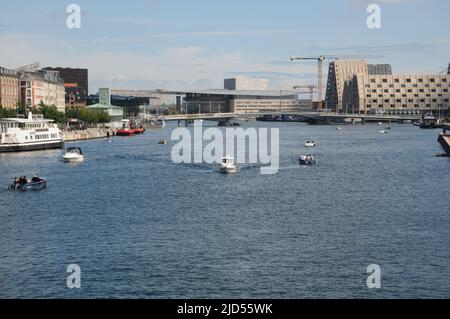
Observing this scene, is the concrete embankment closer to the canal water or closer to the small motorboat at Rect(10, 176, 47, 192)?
the canal water

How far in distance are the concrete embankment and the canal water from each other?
152 feet

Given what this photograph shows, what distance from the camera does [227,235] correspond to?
28.6m

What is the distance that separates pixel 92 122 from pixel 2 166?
7251cm

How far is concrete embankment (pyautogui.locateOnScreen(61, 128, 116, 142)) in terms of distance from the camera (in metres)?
97.9

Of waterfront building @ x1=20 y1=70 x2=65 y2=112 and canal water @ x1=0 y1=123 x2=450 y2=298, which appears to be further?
waterfront building @ x1=20 y1=70 x2=65 y2=112

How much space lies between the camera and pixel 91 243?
27188 millimetres

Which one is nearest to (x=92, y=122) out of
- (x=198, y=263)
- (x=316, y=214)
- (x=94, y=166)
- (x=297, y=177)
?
(x=94, y=166)

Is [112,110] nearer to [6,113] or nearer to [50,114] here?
[50,114]

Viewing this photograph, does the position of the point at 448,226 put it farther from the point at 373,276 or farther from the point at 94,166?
the point at 94,166

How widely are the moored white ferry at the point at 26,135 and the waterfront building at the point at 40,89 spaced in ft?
95.4

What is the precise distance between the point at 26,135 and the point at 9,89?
121ft

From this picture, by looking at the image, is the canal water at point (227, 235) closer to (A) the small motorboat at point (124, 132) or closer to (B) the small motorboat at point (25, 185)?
(B) the small motorboat at point (25, 185)

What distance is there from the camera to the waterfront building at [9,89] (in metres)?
106

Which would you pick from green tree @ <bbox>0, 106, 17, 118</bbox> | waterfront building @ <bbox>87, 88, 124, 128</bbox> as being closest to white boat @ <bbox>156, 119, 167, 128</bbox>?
waterfront building @ <bbox>87, 88, 124, 128</bbox>
